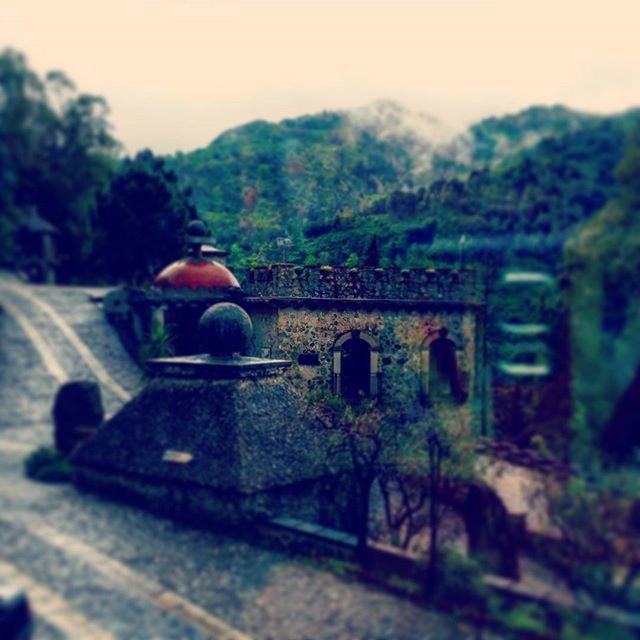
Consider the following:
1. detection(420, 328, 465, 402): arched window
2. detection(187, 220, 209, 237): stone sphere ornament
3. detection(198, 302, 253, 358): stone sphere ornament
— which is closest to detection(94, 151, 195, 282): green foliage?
detection(187, 220, 209, 237): stone sphere ornament

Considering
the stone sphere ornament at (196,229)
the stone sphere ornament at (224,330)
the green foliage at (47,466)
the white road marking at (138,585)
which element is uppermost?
the stone sphere ornament at (196,229)

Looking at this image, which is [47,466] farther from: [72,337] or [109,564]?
[72,337]

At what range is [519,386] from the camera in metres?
5.03

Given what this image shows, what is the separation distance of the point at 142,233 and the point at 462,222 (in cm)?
339

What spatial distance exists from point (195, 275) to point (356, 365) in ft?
6.47

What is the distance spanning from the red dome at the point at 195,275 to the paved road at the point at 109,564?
5.93 ft

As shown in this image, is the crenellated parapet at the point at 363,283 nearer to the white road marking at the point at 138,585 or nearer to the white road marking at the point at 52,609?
the white road marking at the point at 138,585

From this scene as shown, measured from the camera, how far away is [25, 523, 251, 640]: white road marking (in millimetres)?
3555

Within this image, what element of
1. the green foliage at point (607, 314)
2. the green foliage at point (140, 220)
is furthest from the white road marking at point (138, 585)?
the green foliage at point (607, 314)

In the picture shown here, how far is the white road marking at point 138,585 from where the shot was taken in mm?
3555

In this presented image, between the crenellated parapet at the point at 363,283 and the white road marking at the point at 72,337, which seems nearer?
the white road marking at the point at 72,337

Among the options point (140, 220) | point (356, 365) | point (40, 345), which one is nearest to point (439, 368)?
point (356, 365)

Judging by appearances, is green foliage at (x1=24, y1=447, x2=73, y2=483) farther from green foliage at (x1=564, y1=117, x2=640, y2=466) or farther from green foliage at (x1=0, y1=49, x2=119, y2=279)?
green foliage at (x1=564, y1=117, x2=640, y2=466)

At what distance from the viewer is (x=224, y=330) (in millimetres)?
6172
